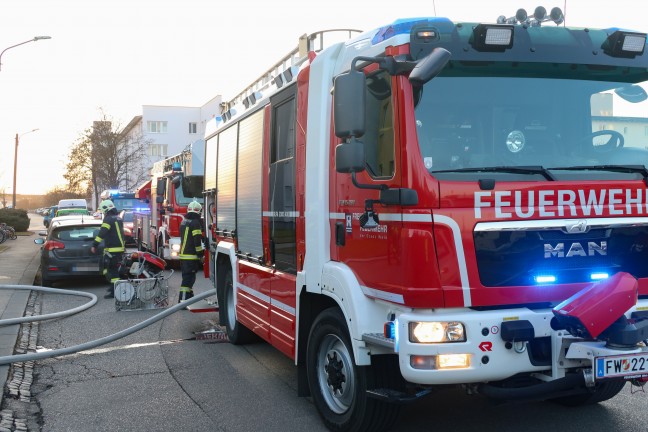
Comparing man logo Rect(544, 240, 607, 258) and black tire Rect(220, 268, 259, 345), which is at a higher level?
man logo Rect(544, 240, 607, 258)

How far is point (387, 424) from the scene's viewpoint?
14.4 ft

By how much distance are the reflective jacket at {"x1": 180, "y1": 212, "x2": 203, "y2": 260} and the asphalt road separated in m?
2.62

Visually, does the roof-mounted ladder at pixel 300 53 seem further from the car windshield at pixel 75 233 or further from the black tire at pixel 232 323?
the car windshield at pixel 75 233

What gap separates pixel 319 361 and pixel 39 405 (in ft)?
8.61

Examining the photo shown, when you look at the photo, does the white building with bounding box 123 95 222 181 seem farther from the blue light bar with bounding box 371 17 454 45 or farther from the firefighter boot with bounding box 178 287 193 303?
the blue light bar with bounding box 371 17 454 45

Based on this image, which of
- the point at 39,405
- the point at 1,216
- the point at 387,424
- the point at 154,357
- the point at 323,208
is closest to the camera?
the point at 387,424

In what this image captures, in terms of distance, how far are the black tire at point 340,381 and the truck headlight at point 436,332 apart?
63 cm

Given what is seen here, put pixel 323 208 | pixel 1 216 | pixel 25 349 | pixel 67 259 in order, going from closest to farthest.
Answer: pixel 323 208
pixel 25 349
pixel 67 259
pixel 1 216

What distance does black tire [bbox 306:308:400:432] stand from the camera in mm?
4309

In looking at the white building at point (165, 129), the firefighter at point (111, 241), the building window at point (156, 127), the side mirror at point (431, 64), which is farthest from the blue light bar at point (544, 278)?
the building window at point (156, 127)

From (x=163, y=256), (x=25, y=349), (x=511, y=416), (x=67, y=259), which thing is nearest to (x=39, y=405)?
(x=25, y=349)

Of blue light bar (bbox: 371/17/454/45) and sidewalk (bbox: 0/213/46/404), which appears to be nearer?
blue light bar (bbox: 371/17/454/45)


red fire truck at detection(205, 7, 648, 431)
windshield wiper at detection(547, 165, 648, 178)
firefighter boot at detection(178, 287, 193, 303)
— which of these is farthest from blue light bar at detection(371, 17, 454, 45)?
firefighter boot at detection(178, 287, 193, 303)

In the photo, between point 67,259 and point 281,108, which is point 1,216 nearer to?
point 67,259
